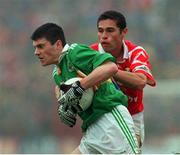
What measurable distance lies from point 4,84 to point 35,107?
0.43 metres

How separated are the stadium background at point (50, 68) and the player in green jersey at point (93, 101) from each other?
293 centimetres

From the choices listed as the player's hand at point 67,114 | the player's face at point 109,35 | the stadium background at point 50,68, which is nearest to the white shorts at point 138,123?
the player's face at point 109,35

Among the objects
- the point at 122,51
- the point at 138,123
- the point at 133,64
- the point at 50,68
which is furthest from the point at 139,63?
the point at 50,68

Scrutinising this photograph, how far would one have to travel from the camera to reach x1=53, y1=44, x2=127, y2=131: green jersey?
11.5 ft

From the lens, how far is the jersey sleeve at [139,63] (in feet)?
13.3

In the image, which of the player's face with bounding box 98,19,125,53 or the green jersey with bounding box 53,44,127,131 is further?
the player's face with bounding box 98,19,125,53

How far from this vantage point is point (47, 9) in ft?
25.0

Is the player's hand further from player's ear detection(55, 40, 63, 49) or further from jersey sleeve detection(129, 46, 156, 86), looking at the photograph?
jersey sleeve detection(129, 46, 156, 86)

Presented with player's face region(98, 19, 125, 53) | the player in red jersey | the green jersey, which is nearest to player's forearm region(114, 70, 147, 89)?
the player in red jersey

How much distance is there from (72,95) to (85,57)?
20cm

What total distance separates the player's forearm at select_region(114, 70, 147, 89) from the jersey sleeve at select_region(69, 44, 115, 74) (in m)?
0.30

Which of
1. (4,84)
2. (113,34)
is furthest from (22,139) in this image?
(113,34)

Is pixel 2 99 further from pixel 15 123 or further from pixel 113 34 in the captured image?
pixel 113 34

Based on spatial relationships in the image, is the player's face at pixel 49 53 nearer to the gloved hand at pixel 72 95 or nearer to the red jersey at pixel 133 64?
the gloved hand at pixel 72 95
